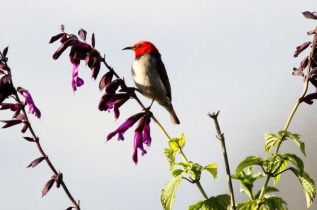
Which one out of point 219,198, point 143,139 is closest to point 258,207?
point 219,198

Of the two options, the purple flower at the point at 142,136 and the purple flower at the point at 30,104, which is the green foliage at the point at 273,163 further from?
the purple flower at the point at 30,104

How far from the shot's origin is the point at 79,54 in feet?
12.1

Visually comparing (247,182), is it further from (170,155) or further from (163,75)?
(163,75)

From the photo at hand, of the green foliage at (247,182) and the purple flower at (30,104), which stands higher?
the purple flower at (30,104)

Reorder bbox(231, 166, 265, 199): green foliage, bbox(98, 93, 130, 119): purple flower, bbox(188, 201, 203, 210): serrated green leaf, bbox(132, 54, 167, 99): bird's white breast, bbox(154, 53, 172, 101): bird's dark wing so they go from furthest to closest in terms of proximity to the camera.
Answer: bbox(154, 53, 172, 101): bird's dark wing, bbox(132, 54, 167, 99): bird's white breast, bbox(231, 166, 265, 199): green foliage, bbox(98, 93, 130, 119): purple flower, bbox(188, 201, 203, 210): serrated green leaf

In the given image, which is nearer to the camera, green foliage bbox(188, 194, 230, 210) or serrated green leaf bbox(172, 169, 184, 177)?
green foliage bbox(188, 194, 230, 210)

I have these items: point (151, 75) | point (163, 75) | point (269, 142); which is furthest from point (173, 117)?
point (269, 142)

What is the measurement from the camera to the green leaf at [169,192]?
3.41 metres

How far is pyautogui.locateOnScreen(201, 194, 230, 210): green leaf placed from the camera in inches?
130

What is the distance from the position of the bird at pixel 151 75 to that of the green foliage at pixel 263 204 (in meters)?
2.85

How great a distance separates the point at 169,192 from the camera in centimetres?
345

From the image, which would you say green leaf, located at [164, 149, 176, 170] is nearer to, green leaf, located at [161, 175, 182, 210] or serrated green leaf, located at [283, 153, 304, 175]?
green leaf, located at [161, 175, 182, 210]

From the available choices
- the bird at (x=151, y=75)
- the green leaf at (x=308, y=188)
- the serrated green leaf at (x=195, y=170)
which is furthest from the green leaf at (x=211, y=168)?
the bird at (x=151, y=75)

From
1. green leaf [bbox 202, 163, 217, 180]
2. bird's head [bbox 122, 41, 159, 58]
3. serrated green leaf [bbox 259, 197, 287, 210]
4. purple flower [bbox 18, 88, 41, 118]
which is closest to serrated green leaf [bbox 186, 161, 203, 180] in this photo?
green leaf [bbox 202, 163, 217, 180]
